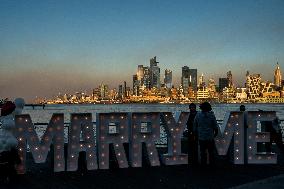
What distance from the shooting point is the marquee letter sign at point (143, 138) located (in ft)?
Answer: 45.4

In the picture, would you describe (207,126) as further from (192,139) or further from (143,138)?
(143,138)

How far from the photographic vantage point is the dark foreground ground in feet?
35.3

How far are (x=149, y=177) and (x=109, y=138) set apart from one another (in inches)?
91.8

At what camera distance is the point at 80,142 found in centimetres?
1351

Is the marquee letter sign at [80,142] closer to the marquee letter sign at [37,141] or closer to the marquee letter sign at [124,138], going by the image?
the marquee letter sign at [124,138]

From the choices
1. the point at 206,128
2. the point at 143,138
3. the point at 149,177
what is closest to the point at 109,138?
the point at 143,138

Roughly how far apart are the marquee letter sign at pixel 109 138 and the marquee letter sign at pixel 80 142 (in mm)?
229

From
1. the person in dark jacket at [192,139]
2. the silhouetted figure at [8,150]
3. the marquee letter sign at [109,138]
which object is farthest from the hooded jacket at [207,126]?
the silhouetted figure at [8,150]

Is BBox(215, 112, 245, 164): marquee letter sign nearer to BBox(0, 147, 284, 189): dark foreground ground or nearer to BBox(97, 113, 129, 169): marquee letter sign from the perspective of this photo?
BBox(0, 147, 284, 189): dark foreground ground

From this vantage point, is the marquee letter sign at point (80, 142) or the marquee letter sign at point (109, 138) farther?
the marquee letter sign at point (109, 138)

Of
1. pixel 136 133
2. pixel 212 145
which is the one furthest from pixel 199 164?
pixel 136 133

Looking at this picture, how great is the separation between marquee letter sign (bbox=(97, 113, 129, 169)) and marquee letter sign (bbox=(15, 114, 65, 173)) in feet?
3.71

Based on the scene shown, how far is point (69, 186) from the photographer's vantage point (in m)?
10.7

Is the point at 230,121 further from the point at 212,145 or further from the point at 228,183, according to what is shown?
the point at 228,183
